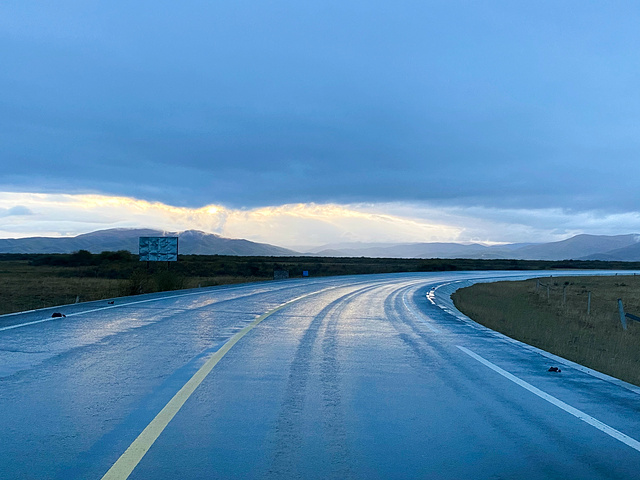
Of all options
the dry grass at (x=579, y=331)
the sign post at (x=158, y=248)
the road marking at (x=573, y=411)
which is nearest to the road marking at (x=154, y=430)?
the road marking at (x=573, y=411)

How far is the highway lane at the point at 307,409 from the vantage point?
463 centimetres

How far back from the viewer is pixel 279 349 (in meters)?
10.4

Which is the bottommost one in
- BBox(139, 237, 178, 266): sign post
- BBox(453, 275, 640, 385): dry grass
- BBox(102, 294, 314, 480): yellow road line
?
BBox(453, 275, 640, 385): dry grass

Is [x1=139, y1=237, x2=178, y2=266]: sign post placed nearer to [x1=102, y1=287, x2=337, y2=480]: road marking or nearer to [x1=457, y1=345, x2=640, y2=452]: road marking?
[x1=102, y1=287, x2=337, y2=480]: road marking

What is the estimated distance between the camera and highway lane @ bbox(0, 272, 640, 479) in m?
4.63

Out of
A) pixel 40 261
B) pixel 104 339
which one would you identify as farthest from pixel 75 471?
pixel 40 261

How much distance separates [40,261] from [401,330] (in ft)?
298

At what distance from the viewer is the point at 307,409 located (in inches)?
247

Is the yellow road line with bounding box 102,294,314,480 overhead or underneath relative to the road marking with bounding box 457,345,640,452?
overhead

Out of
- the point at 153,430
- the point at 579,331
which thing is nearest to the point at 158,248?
the point at 579,331

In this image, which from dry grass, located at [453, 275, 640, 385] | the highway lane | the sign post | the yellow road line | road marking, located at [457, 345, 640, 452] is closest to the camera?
the yellow road line

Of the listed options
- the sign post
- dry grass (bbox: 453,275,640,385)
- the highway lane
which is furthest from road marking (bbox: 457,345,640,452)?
the sign post

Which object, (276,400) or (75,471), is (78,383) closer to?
(276,400)

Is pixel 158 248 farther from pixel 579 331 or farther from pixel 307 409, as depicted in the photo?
pixel 307 409
